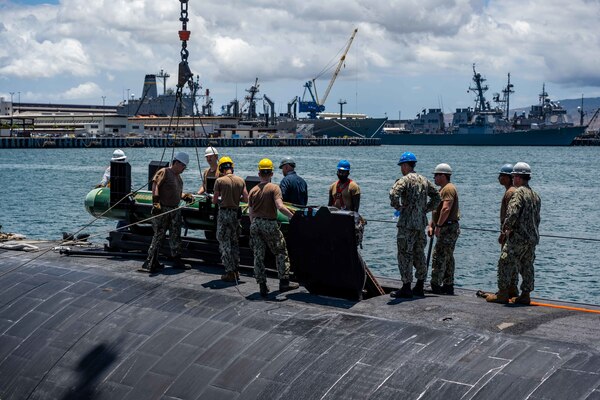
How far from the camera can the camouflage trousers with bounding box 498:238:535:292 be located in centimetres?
1005

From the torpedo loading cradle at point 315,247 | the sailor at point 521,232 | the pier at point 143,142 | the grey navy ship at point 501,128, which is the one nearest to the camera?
the sailor at point 521,232

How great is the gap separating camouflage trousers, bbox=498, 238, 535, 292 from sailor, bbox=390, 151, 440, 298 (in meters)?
1.06

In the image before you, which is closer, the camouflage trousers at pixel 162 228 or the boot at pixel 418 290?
the boot at pixel 418 290

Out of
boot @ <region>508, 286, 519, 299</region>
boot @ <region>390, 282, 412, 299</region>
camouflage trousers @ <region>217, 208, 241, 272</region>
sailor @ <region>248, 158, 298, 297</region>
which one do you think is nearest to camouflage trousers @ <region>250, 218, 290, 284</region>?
sailor @ <region>248, 158, 298, 297</region>

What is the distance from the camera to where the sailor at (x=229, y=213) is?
11641mm

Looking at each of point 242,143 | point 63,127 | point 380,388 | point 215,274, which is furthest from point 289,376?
point 63,127

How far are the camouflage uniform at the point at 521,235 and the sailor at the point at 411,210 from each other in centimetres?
106

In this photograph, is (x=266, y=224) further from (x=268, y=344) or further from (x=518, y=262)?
(x=518, y=262)

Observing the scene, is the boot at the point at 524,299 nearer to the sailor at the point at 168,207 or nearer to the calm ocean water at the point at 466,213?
the calm ocean water at the point at 466,213

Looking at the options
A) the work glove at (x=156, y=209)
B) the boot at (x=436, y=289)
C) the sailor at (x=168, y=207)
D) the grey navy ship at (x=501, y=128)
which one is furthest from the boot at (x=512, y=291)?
the grey navy ship at (x=501, y=128)

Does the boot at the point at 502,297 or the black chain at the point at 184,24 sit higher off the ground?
the black chain at the point at 184,24

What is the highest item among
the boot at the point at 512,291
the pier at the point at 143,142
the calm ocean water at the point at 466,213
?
the boot at the point at 512,291

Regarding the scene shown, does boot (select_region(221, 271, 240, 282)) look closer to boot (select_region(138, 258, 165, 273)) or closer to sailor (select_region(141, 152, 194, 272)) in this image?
sailor (select_region(141, 152, 194, 272))

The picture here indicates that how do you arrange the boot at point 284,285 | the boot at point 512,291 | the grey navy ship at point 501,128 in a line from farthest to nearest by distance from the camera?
the grey navy ship at point 501,128 < the boot at point 284,285 < the boot at point 512,291
